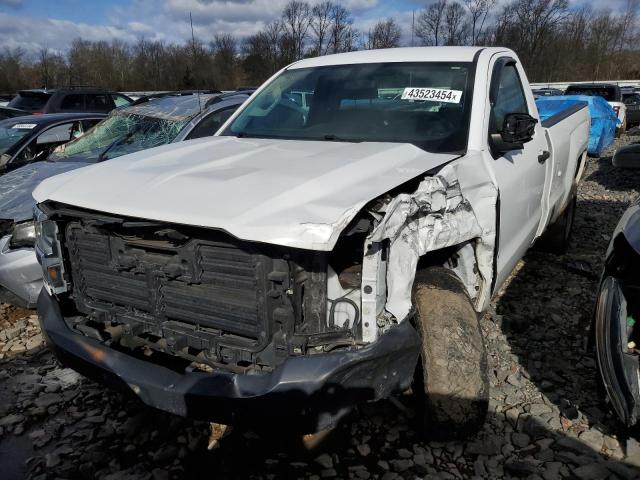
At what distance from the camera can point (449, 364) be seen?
2.43 metres

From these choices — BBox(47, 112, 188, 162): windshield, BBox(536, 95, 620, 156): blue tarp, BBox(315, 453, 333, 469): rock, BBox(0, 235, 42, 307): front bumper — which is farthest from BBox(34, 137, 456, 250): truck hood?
BBox(536, 95, 620, 156): blue tarp

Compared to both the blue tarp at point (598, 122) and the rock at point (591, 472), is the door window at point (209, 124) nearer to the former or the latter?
the rock at point (591, 472)

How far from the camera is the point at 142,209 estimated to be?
2.14 metres

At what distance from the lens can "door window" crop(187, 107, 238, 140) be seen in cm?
510

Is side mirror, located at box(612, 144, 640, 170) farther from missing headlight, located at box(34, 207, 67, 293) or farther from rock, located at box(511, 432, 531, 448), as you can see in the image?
missing headlight, located at box(34, 207, 67, 293)

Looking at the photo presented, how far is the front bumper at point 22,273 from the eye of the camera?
12.9 feet

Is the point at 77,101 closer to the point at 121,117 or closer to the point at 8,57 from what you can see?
the point at 121,117

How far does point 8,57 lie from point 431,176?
165 ft

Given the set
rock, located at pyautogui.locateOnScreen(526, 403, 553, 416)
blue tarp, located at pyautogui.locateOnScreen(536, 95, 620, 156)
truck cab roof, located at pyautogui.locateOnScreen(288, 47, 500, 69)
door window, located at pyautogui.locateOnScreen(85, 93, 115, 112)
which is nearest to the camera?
rock, located at pyautogui.locateOnScreen(526, 403, 553, 416)

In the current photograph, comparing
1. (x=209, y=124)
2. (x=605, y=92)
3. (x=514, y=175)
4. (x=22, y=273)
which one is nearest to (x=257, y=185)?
(x=514, y=175)

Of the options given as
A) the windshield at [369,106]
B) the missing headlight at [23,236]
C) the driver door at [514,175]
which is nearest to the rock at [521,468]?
the driver door at [514,175]

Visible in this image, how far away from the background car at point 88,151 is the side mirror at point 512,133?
3.08 m

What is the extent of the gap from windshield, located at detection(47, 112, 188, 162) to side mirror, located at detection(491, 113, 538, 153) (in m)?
3.25

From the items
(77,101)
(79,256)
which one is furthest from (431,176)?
(77,101)
